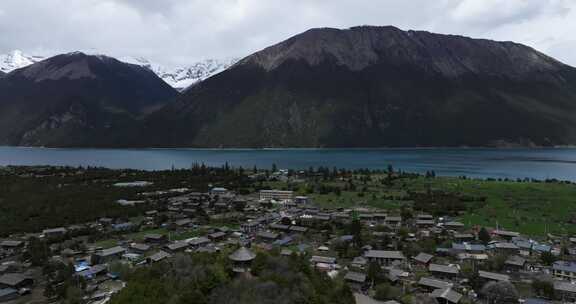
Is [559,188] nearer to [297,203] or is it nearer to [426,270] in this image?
[297,203]

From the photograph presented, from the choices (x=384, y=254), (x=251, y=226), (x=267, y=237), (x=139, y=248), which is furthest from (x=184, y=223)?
(x=384, y=254)

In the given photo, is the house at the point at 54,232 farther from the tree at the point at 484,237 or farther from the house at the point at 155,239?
the tree at the point at 484,237

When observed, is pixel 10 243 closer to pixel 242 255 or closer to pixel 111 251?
pixel 111 251

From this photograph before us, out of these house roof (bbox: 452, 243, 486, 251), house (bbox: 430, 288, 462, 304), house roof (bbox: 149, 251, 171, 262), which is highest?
house roof (bbox: 149, 251, 171, 262)

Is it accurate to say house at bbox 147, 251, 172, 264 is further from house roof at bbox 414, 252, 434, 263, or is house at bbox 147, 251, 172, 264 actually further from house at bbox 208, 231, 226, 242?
house roof at bbox 414, 252, 434, 263

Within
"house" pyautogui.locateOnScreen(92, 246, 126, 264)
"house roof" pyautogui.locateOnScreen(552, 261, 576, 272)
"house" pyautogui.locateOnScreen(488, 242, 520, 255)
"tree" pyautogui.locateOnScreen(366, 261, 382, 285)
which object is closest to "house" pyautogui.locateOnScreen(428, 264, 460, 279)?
"tree" pyautogui.locateOnScreen(366, 261, 382, 285)

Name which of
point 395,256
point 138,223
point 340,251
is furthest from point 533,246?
point 138,223

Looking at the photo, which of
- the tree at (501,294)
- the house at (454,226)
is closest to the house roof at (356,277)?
the tree at (501,294)
